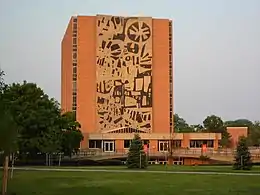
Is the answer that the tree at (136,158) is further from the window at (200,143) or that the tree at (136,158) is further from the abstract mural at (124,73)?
the abstract mural at (124,73)

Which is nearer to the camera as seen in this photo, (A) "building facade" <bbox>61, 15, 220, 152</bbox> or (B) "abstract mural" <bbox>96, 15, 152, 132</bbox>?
(A) "building facade" <bbox>61, 15, 220, 152</bbox>

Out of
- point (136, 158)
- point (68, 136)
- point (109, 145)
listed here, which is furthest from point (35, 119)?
point (109, 145)

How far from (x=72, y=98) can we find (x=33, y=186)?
3535 inches

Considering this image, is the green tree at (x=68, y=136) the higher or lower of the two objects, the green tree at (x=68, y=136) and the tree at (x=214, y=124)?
the lower

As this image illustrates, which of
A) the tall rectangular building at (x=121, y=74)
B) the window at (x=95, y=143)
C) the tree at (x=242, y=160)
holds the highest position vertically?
the tall rectangular building at (x=121, y=74)

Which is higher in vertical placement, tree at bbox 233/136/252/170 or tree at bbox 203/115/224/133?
tree at bbox 203/115/224/133

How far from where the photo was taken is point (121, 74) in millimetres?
117625

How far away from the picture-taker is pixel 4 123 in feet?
50.0

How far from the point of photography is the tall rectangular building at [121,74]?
116 m

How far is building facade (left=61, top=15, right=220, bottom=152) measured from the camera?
380 ft

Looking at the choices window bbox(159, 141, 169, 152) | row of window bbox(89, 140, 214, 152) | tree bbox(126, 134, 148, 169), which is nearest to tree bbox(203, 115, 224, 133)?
row of window bbox(89, 140, 214, 152)

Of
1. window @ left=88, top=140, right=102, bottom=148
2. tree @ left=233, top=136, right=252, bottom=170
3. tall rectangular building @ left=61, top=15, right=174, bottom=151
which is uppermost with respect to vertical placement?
tall rectangular building @ left=61, top=15, right=174, bottom=151

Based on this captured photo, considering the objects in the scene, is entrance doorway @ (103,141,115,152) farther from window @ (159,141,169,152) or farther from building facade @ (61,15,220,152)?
window @ (159,141,169,152)

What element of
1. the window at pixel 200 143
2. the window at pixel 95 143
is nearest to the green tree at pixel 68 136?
the window at pixel 95 143
